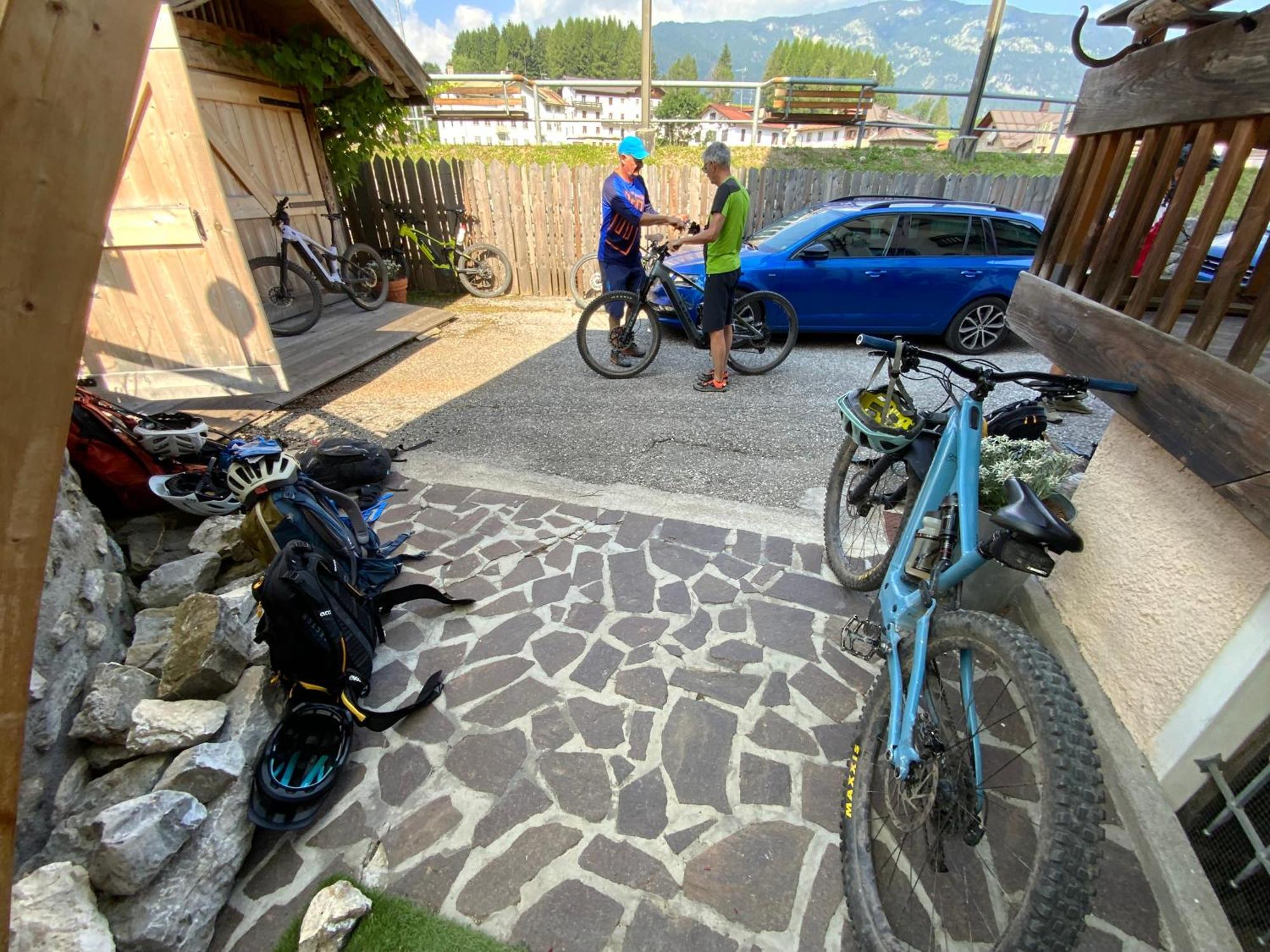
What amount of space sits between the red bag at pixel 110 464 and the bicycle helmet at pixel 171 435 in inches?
3.1

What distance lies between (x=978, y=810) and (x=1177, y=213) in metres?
1.97

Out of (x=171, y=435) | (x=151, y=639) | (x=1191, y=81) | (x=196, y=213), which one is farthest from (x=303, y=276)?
(x=1191, y=81)

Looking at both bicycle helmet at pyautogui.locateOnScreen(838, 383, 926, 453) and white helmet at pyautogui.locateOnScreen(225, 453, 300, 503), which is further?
white helmet at pyautogui.locateOnScreen(225, 453, 300, 503)

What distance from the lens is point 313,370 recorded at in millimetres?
5367

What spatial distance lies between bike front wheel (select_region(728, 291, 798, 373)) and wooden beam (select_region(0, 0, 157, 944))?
514 cm

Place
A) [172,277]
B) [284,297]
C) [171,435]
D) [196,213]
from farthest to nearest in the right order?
[284,297]
[172,277]
[196,213]
[171,435]

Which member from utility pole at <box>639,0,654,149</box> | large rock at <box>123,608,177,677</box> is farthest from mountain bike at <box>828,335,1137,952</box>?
utility pole at <box>639,0,654,149</box>

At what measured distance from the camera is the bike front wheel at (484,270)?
820 centimetres

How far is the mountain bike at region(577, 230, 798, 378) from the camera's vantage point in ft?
17.4

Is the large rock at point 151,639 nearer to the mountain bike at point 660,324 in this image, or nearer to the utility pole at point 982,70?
the mountain bike at point 660,324

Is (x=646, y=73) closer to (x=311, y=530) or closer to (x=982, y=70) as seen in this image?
(x=982, y=70)

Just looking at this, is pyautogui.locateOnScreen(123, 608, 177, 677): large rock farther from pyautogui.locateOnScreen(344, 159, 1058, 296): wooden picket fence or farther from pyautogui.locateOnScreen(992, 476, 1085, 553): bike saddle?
pyautogui.locateOnScreen(344, 159, 1058, 296): wooden picket fence

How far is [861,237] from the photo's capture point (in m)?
5.95

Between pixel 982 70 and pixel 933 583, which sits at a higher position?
pixel 982 70
